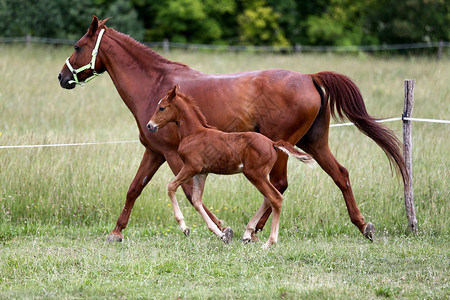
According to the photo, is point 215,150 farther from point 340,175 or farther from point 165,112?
point 340,175

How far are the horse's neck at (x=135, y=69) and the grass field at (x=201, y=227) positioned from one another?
5.45ft

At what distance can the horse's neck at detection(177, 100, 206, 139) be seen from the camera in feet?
20.7

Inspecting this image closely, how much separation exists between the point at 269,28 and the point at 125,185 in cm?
2260

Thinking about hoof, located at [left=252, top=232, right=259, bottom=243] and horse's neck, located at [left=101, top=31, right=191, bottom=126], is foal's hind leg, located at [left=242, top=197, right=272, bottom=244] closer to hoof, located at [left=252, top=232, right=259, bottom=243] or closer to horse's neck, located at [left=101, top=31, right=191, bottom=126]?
hoof, located at [left=252, top=232, right=259, bottom=243]

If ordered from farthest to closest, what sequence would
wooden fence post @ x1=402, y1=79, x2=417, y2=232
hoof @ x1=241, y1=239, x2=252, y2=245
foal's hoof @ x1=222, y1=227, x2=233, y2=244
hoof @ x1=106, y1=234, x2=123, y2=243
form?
wooden fence post @ x1=402, y1=79, x2=417, y2=232, hoof @ x1=106, y1=234, x2=123, y2=243, hoof @ x1=241, y1=239, x2=252, y2=245, foal's hoof @ x1=222, y1=227, x2=233, y2=244

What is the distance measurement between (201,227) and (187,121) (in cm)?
182

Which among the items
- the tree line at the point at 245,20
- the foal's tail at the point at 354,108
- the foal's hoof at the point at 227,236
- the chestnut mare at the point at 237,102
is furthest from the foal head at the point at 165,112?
the tree line at the point at 245,20

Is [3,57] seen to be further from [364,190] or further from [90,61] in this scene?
[364,190]

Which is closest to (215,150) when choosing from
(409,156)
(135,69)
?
(135,69)

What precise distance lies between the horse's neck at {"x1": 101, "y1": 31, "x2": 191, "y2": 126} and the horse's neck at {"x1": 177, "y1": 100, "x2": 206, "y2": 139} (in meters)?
0.76

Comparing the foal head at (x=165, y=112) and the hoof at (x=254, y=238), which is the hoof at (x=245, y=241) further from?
the foal head at (x=165, y=112)

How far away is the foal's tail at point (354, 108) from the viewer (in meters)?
7.00

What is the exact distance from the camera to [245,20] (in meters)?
29.1

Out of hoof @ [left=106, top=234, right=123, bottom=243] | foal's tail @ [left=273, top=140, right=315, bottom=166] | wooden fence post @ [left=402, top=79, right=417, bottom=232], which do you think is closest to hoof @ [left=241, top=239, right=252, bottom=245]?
foal's tail @ [left=273, top=140, right=315, bottom=166]
